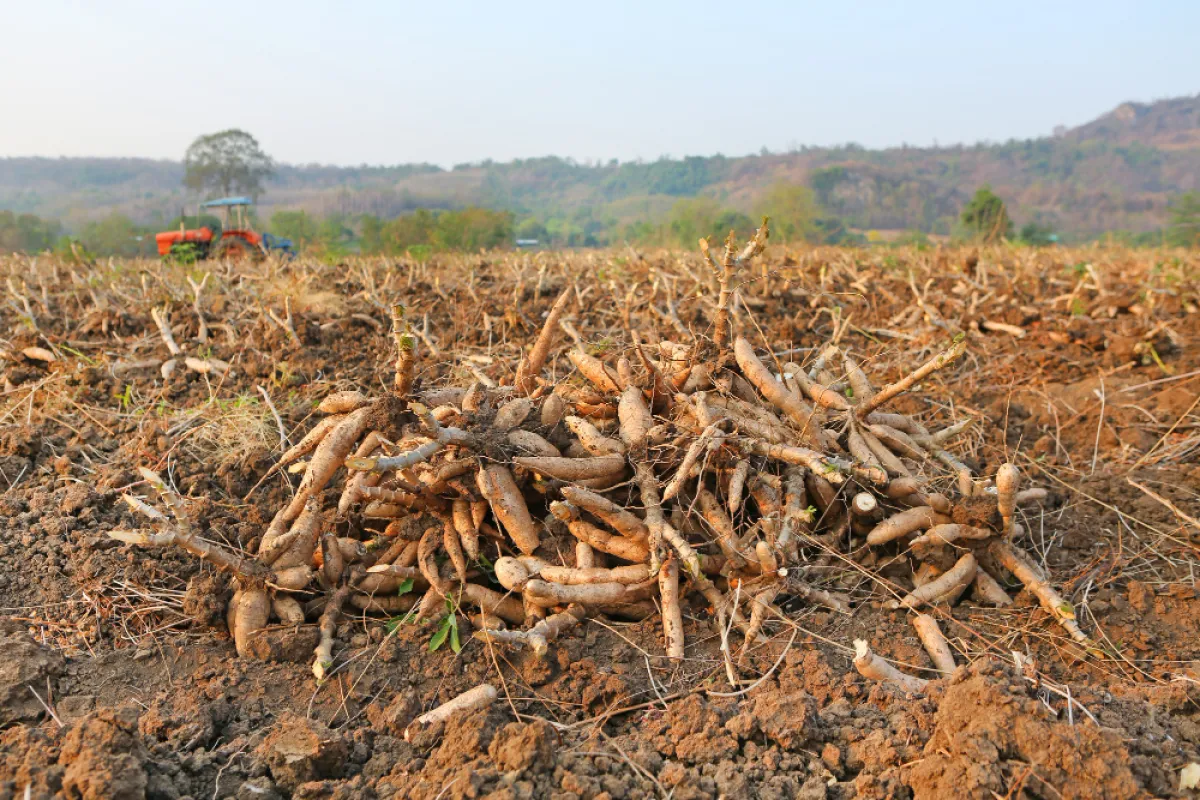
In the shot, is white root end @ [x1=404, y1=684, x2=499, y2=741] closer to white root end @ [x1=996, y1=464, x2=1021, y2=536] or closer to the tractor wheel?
white root end @ [x1=996, y1=464, x2=1021, y2=536]

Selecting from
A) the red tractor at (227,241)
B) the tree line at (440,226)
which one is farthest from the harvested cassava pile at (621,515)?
the red tractor at (227,241)

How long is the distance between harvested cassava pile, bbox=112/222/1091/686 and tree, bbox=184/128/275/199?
3510 centimetres

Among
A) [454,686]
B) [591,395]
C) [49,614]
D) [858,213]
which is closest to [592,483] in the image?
[591,395]

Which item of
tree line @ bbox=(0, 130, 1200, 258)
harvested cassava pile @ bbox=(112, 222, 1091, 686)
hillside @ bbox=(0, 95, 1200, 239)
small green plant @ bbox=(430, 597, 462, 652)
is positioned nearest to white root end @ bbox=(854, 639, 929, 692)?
harvested cassava pile @ bbox=(112, 222, 1091, 686)

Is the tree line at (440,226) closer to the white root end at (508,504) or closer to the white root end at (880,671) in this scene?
the white root end at (508,504)

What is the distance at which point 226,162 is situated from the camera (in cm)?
3394

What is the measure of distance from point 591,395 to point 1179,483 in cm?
261

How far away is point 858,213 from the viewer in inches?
2301

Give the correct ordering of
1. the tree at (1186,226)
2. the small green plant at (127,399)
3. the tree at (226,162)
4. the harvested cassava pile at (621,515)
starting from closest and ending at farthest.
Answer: the harvested cassava pile at (621,515) → the small green plant at (127,399) → the tree at (1186,226) → the tree at (226,162)

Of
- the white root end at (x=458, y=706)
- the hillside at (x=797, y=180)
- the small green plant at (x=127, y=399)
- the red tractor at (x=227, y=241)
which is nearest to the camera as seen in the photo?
the white root end at (x=458, y=706)

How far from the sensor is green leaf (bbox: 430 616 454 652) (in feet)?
7.46

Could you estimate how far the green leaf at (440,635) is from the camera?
2274 millimetres

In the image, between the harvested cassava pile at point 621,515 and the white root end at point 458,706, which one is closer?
the white root end at point 458,706

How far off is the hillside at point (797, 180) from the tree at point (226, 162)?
453 inches
